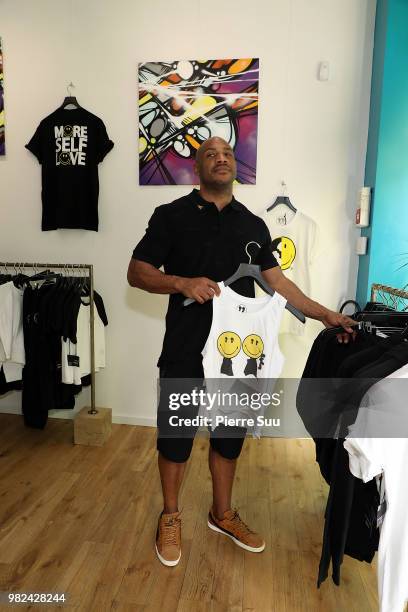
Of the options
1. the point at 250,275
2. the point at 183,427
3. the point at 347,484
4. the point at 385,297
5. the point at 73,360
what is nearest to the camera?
the point at 347,484

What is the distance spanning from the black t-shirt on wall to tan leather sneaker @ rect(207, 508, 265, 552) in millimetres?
1961

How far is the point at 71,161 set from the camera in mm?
2973

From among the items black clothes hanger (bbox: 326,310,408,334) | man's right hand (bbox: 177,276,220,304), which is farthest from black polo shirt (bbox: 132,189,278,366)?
black clothes hanger (bbox: 326,310,408,334)

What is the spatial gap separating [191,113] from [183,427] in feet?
6.61

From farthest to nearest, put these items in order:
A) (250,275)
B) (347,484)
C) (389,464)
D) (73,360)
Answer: (73,360) → (250,275) → (347,484) → (389,464)

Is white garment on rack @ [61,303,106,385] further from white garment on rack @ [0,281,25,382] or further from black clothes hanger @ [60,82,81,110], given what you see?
black clothes hanger @ [60,82,81,110]

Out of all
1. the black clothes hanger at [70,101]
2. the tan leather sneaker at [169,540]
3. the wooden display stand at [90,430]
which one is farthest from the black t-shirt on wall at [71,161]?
the tan leather sneaker at [169,540]

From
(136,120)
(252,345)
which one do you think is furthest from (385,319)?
(136,120)

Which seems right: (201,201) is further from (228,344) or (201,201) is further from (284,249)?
(284,249)

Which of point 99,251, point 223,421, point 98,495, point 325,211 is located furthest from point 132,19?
point 98,495

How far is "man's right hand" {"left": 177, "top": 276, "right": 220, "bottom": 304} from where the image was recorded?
158cm

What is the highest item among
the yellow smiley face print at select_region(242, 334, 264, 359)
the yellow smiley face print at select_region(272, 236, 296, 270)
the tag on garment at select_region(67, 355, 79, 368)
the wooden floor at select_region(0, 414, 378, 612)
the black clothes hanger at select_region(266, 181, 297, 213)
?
the black clothes hanger at select_region(266, 181, 297, 213)

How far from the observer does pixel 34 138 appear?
9.87 feet

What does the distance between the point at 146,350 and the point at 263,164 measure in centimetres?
147
